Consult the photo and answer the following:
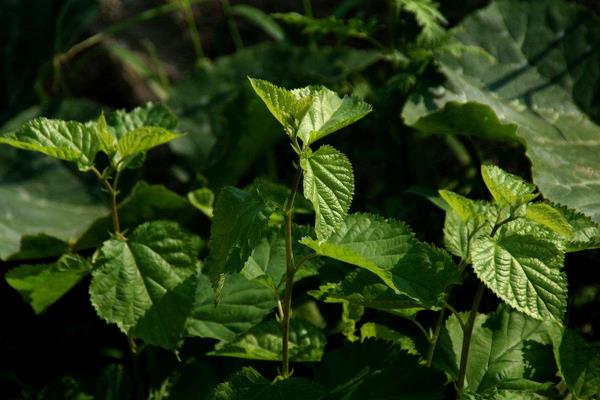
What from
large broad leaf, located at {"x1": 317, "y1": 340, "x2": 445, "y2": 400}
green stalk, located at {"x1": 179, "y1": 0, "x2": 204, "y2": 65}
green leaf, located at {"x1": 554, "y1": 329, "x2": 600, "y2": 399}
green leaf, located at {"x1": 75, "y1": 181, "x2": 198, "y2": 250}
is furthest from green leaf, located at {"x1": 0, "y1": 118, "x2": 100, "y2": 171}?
green stalk, located at {"x1": 179, "y1": 0, "x2": 204, "y2": 65}

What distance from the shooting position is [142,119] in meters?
1.64

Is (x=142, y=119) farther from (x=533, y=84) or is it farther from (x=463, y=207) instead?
(x=533, y=84)

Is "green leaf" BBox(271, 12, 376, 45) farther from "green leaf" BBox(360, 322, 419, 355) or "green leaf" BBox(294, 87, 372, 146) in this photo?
"green leaf" BBox(360, 322, 419, 355)

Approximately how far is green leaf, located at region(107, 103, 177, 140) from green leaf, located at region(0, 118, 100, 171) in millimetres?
134

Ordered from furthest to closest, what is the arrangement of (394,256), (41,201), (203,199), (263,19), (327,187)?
(263,19) < (41,201) < (203,199) < (394,256) < (327,187)

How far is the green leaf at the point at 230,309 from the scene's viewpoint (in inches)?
60.8

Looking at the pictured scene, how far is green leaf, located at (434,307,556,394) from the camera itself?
143 centimetres

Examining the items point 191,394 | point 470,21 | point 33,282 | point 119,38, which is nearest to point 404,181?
point 470,21

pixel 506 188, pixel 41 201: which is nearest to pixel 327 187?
pixel 506 188

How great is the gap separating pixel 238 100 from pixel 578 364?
117 centimetres

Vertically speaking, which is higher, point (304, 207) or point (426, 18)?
point (426, 18)

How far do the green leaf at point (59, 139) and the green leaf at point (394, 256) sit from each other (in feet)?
1.63

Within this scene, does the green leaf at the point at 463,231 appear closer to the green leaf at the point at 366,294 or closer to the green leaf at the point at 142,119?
the green leaf at the point at 366,294

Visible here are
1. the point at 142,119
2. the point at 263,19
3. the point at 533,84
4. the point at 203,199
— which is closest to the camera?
the point at 142,119
